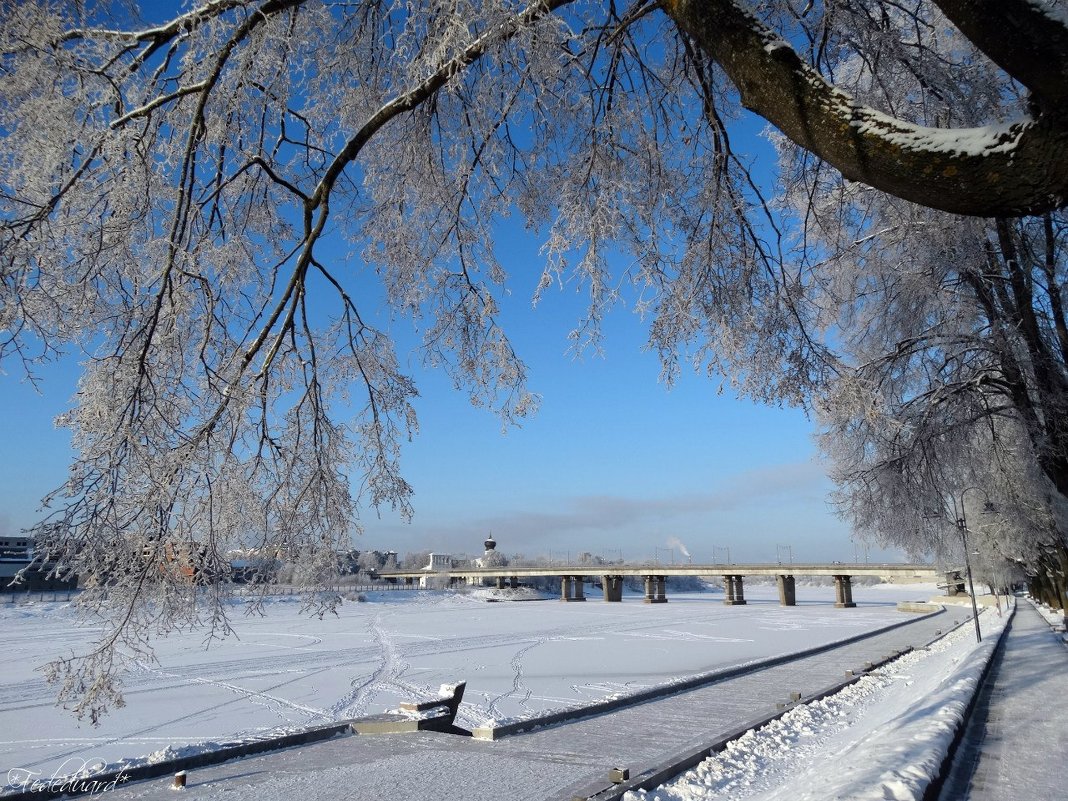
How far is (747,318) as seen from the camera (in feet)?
16.6

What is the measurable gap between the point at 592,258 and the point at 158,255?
2.94 m

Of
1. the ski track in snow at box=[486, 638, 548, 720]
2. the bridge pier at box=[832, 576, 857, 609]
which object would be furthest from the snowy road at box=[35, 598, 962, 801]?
the bridge pier at box=[832, 576, 857, 609]

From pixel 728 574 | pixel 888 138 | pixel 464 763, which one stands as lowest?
pixel 464 763

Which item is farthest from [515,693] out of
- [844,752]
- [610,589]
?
[610,589]

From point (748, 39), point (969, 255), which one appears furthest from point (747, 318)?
point (969, 255)

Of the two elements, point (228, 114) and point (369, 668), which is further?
point (369, 668)

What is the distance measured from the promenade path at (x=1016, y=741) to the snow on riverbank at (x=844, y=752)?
0.84 ft

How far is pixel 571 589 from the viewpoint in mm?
91250

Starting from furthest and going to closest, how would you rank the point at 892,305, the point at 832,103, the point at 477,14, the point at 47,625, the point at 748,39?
the point at 47,625 < the point at 892,305 < the point at 477,14 < the point at 748,39 < the point at 832,103

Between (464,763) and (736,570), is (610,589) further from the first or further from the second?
(464,763)

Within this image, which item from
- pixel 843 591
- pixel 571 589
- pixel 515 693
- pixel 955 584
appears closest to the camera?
pixel 515 693

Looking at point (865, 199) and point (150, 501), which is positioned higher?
point (865, 199)

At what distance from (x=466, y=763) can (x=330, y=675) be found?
978cm

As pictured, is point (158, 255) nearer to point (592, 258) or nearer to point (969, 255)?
point (592, 258)
